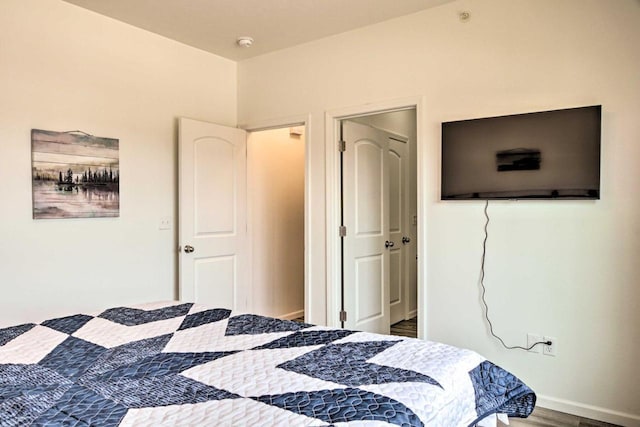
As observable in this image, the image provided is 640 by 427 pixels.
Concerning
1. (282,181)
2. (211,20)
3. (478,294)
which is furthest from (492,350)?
(211,20)

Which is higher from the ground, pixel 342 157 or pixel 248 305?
pixel 342 157

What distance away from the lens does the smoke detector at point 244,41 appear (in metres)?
3.75

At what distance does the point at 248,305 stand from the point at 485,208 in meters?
2.42

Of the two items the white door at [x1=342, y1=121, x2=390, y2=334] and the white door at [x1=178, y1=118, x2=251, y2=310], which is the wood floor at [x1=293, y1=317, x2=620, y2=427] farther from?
the white door at [x1=178, y1=118, x2=251, y2=310]

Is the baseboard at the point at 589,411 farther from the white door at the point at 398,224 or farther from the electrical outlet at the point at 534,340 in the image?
the white door at the point at 398,224

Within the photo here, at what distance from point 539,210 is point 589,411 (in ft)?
3.91

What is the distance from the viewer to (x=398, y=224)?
479cm

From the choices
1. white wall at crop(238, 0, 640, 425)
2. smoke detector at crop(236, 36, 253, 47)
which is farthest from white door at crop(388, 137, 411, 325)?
smoke detector at crop(236, 36, 253, 47)

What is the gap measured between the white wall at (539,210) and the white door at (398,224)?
1.36 m

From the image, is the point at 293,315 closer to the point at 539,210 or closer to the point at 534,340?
the point at 534,340

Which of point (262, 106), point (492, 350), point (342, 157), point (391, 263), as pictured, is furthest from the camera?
point (391, 263)

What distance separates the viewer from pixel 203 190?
12.8 feet

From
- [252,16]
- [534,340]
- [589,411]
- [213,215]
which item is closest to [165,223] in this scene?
[213,215]

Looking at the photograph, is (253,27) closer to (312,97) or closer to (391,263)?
(312,97)
